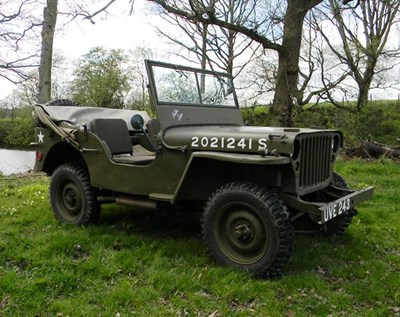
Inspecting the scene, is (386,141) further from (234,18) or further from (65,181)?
(65,181)

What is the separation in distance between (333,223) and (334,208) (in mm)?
1269

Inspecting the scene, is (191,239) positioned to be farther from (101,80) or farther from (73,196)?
(101,80)

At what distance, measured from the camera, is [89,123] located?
5234 millimetres

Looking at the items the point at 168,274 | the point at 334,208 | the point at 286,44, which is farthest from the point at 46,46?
the point at 334,208

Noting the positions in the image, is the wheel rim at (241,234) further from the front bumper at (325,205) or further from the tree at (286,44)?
the tree at (286,44)

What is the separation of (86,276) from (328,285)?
2.14 meters

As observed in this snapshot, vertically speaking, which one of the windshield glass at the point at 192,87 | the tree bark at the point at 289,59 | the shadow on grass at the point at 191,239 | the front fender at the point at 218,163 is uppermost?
the tree bark at the point at 289,59

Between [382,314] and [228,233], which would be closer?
[382,314]

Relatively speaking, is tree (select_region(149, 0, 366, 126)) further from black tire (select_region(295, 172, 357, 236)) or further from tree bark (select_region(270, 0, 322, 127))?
black tire (select_region(295, 172, 357, 236))

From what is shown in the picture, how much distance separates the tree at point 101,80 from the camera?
25.8m

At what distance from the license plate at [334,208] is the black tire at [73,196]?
9.20 ft

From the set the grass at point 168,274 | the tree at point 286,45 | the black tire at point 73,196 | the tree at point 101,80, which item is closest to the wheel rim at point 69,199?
the black tire at point 73,196

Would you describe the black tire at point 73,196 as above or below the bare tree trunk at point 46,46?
below

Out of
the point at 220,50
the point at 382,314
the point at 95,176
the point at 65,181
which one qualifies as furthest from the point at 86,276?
the point at 220,50
